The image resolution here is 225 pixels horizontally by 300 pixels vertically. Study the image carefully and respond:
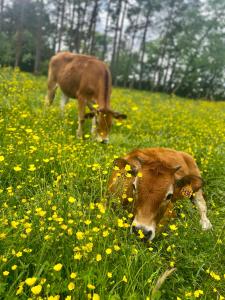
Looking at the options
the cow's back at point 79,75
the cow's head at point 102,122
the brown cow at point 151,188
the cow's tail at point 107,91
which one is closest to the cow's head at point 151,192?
the brown cow at point 151,188

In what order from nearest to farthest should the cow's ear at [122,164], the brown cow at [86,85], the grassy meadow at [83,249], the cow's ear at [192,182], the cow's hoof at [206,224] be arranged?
the grassy meadow at [83,249] < the cow's hoof at [206,224] < the cow's ear at [122,164] < the cow's ear at [192,182] < the brown cow at [86,85]

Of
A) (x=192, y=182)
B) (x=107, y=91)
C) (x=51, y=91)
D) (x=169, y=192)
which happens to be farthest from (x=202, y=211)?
(x=51, y=91)

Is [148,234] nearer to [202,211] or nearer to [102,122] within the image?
[202,211]

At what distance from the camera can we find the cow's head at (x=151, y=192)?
430 centimetres

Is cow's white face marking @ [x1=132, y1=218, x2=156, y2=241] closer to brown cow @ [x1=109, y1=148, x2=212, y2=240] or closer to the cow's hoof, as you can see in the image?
brown cow @ [x1=109, y1=148, x2=212, y2=240]

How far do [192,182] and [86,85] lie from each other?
20.2 ft

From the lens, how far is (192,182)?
520cm

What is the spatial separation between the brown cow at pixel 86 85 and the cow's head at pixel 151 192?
3805mm

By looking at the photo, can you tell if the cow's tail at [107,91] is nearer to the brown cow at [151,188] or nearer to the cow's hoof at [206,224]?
the brown cow at [151,188]

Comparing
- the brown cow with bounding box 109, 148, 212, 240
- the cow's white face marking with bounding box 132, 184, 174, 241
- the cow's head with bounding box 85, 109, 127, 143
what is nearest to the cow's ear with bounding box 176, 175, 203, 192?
the brown cow with bounding box 109, 148, 212, 240

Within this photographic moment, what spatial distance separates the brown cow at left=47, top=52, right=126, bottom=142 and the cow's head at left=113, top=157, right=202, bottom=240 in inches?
150

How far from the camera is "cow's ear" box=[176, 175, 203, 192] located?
5125 mm

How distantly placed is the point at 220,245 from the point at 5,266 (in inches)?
96.4

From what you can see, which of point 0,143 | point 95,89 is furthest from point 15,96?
point 0,143
